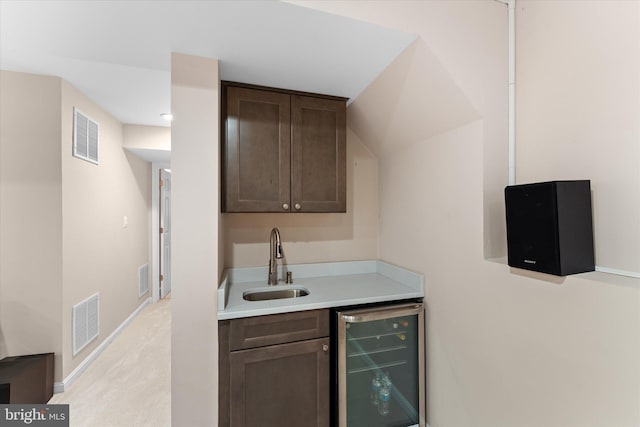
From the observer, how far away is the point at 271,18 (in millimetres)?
1247

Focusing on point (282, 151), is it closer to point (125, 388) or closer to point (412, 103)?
point (412, 103)

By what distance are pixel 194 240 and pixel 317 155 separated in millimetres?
973

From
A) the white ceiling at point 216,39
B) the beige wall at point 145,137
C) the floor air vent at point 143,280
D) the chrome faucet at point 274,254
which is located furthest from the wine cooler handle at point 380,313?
the floor air vent at point 143,280

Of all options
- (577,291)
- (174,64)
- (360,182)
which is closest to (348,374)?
(577,291)

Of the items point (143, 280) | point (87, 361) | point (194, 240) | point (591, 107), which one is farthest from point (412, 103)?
point (143, 280)

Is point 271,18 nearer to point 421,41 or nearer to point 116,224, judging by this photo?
point 421,41

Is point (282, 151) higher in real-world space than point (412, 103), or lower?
lower

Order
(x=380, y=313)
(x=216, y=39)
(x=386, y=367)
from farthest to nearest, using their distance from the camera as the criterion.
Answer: (x=386, y=367)
(x=380, y=313)
(x=216, y=39)

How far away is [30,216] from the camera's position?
6.89 ft

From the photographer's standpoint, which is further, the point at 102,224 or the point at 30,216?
the point at 102,224

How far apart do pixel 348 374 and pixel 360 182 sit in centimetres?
Answer: 145

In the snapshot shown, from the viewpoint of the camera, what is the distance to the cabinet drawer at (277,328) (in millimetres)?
1535

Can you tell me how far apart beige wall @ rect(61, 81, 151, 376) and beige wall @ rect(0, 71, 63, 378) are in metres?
0.06

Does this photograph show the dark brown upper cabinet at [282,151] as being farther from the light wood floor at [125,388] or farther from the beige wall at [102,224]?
the light wood floor at [125,388]
